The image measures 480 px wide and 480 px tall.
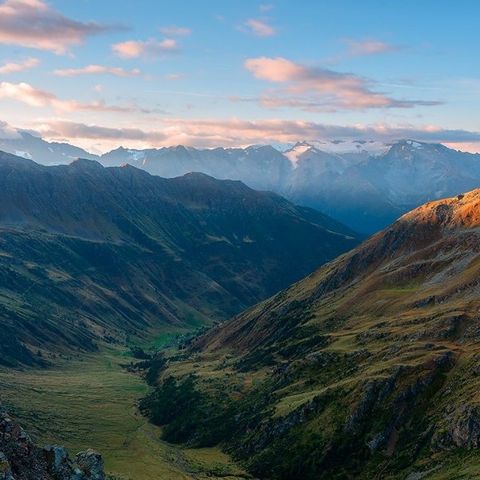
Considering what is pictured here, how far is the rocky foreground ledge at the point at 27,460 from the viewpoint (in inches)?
2628

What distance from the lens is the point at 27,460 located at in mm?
69875

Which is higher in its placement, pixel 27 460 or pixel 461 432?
pixel 27 460

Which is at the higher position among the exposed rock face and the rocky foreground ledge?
the rocky foreground ledge

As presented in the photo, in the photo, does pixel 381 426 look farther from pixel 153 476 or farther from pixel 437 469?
pixel 153 476

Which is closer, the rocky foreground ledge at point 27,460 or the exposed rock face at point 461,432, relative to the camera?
the rocky foreground ledge at point 27,460

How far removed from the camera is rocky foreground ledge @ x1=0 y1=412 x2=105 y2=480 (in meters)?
66.8

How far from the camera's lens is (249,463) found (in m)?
196

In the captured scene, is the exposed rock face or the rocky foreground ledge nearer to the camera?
the rocky foreground ledge

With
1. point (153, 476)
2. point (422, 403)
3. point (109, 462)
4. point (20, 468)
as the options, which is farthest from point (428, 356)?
point (20, 468)

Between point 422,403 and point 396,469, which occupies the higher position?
point 422,403

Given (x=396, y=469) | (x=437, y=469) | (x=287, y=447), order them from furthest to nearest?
(x=287, y=447) → (x=396, y=469) → (x=437, y=469)

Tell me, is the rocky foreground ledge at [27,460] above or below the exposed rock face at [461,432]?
above

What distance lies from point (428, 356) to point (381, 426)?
1179 inches

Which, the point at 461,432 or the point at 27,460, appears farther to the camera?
the point at 461,432
